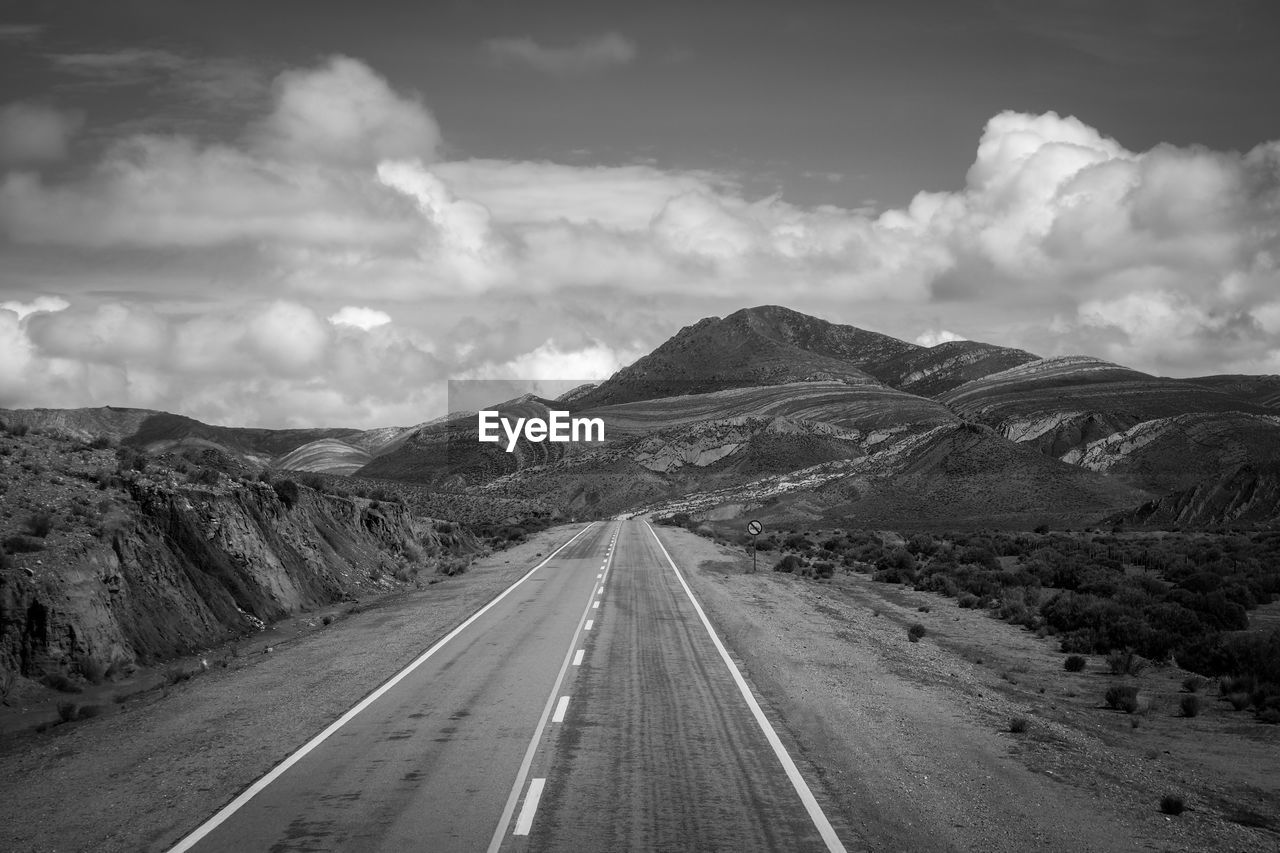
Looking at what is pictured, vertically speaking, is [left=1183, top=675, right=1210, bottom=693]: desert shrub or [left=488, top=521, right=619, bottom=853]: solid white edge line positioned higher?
[left=488, top=521, right=619, bottom=853]: solid white edge line

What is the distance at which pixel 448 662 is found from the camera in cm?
1592

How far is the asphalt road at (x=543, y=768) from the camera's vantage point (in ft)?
25.5

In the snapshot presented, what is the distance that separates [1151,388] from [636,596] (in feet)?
535

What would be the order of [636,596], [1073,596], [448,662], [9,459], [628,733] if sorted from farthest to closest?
[636,596] < [1073,596] < [9,459] < [448,662] < [628,733]

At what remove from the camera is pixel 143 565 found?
17.9 metres

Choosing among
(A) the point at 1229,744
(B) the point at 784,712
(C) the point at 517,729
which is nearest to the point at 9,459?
(C) the point at 517,729

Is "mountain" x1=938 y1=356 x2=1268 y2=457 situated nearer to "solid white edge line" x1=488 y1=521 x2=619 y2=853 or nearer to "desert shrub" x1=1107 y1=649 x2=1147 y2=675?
"desert shrub" x1=1107 y1=649 x2=1147 y2=675

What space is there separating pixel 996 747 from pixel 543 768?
5.66m

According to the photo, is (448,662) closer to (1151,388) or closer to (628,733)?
(628,733)

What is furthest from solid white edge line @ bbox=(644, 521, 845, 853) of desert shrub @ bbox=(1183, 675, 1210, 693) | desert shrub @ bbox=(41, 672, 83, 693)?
desert shrub @ bbox=(41, 672, 83, 693)

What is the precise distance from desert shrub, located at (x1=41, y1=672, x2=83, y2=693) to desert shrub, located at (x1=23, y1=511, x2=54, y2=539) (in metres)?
3.15

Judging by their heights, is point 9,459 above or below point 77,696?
above

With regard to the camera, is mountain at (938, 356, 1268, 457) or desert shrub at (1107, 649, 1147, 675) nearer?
desert shrub at (1107, 649, 1147, 675)

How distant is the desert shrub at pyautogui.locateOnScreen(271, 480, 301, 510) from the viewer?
28.1 metres
